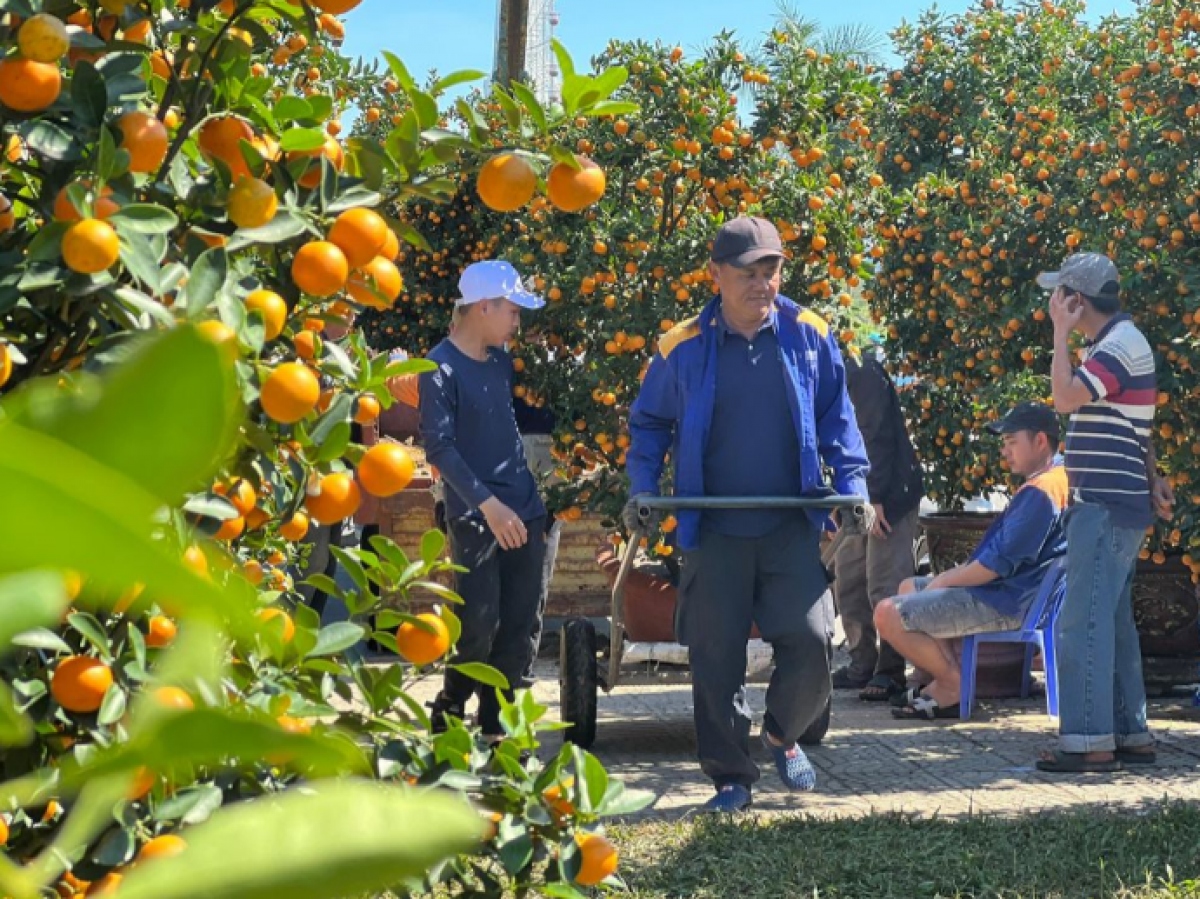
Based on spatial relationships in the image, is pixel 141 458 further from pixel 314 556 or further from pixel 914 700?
pixel 914 700

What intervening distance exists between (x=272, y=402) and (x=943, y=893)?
3.16 meters

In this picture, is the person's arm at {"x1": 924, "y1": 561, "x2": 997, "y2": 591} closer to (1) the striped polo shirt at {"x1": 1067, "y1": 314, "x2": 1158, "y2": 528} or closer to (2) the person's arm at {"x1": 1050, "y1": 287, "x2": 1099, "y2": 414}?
(1) the striped polo shirt at {"x1": 1067, "y1": 314, "x2": 1158, "y2": 528}

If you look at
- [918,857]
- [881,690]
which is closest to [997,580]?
[881,690]

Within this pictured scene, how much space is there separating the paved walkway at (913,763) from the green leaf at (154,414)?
16.4 ft

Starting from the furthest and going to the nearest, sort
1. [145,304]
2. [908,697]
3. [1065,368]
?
[908,697] → [1065,368] → [145,304]

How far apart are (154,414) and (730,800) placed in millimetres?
5063

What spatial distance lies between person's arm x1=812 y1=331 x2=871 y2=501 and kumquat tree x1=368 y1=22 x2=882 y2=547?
1.07m

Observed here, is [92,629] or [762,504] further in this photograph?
[762,504]

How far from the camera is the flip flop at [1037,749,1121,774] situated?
5.73 m

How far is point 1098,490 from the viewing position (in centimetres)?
562

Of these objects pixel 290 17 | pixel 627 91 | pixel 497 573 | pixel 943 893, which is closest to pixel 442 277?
pixel 627 91

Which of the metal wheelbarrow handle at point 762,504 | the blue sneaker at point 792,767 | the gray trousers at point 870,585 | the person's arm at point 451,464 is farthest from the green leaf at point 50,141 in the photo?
the gray trousers at point 870,585

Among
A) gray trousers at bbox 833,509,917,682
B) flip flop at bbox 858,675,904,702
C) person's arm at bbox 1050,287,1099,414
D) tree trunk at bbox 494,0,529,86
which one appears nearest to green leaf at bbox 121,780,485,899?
person's arm at bbox 1050,287,1099,414

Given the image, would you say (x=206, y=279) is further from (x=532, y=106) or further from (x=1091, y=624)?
(x=1091, y=624)
